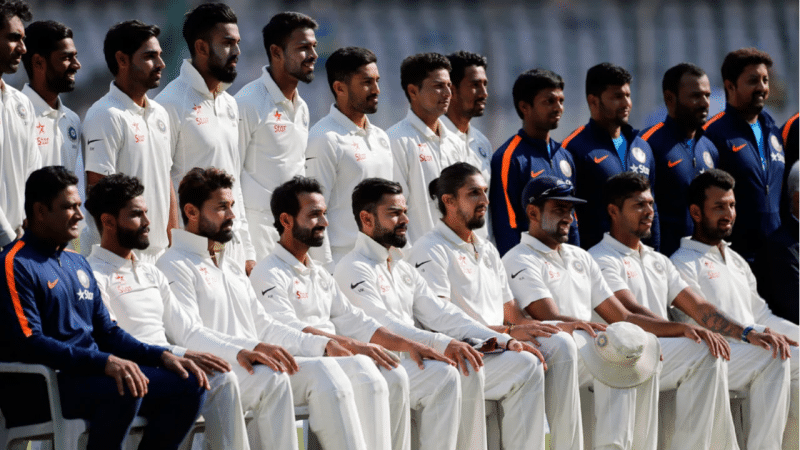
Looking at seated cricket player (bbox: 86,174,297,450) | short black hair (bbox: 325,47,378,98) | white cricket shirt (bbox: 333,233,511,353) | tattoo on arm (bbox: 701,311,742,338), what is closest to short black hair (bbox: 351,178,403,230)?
white cricket shirt (bbox: 333,233,511,353)

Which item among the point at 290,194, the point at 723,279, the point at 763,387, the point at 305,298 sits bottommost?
the point at 763,387

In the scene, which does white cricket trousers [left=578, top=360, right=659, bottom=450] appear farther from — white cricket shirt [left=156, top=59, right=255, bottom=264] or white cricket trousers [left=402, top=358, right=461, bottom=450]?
white cricket shirt [left=156, top=59, right=255, bottom=264]

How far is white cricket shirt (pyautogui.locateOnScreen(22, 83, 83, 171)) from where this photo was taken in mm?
5387

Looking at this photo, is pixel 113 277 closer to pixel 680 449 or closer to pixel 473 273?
pixel 473 273

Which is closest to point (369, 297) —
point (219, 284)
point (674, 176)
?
point (219, 284)

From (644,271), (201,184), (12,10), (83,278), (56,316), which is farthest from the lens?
(644,271)

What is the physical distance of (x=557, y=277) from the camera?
622cm

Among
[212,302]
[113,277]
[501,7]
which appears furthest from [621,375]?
[501,7]

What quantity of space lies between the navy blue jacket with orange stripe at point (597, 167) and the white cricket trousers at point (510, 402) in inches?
68.6

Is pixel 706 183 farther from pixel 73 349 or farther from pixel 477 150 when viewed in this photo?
pixel 73 349

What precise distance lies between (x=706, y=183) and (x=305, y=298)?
2.56 metres

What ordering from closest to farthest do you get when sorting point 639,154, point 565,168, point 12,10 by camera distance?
point 12,10, point 565,168, point 639,154

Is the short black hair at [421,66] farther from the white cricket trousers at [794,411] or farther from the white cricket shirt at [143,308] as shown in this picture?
the white cricket trousers at [794,411]

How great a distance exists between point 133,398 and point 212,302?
Answer: 886 millimetres
